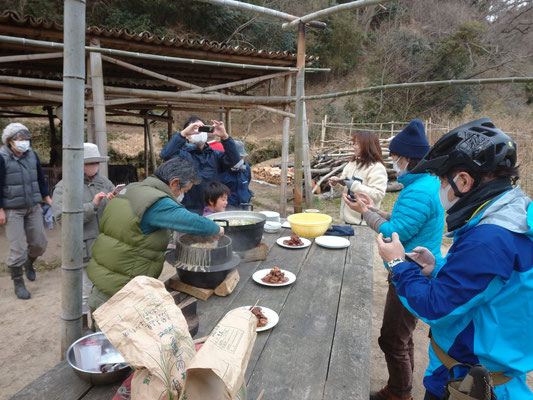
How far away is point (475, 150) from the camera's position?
1.24 meters

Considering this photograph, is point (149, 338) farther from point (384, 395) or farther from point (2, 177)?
point (2, 177)

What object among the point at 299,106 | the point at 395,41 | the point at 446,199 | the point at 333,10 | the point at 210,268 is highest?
the point at 395,41

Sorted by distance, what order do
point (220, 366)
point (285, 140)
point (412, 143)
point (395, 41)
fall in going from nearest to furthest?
1. point (220, 366)
2. point (412, 143)
3. point (285, 140)
4. point (395, 41)

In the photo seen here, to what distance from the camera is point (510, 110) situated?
69.6ft

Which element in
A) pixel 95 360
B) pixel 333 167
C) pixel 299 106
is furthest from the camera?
pixel 333 167

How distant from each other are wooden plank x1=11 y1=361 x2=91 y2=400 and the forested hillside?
61.0 feet

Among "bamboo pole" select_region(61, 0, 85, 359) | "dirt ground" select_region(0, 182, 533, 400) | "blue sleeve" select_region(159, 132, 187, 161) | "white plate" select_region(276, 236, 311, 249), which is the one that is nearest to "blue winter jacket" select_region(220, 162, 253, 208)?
"blue sleeve" select_region(159, 132, 187, 161)

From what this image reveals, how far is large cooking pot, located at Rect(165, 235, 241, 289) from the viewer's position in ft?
6.77

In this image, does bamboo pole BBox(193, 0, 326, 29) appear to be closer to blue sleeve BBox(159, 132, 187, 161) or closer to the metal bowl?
blue sleeve BBox(159, 132, 187, 161)

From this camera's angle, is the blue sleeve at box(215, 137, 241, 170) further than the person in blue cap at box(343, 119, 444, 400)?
Yes

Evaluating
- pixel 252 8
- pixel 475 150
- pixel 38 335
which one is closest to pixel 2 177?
pixel 38 335

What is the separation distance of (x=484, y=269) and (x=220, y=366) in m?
0.90

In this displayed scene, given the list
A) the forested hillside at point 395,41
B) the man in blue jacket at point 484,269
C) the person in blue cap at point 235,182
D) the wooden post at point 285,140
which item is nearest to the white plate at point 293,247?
the person in blue cap at point 235,182

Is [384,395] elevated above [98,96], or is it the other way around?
[98,96]
